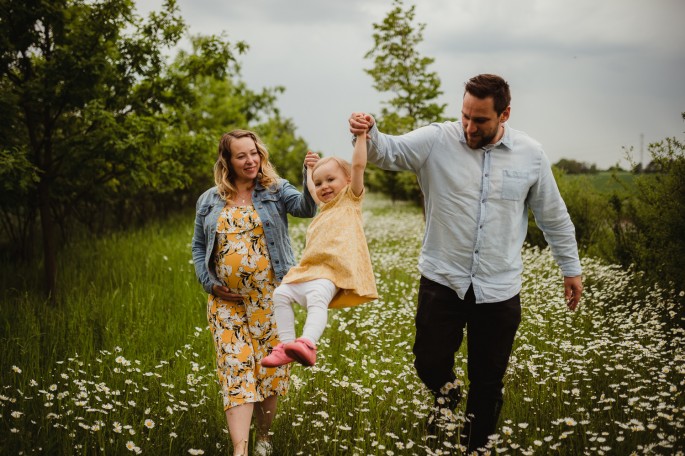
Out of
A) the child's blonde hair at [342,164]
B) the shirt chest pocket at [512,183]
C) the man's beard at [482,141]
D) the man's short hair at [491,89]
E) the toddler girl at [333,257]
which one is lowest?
the toddler girl at [333,257]

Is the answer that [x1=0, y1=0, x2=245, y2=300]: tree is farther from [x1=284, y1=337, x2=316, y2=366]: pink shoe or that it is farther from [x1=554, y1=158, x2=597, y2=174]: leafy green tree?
[x1=554, y1=158, x2=597, y2=174]: leafy green tree

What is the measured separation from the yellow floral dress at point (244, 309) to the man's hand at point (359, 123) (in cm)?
96

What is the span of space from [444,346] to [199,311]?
13.0 feet

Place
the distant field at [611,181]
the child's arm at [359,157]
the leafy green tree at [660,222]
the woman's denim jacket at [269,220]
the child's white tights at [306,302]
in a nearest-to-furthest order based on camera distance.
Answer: the child's white tights at [306,302], the child's arm at [359,157], the woman's denim jacket at [269,220], the leafy green tree at [660,222], the distant field at [611,181]

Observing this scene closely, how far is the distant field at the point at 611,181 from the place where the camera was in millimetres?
8414

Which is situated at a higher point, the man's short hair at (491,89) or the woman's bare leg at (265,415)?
the man's short hair at (491,89)

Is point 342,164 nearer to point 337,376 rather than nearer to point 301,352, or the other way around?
point 301,352

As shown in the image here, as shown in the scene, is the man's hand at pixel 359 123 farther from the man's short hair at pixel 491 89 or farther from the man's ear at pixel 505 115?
the man's ear at pixel 505 115

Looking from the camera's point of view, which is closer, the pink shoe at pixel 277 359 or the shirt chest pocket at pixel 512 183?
the pink shoe at pixel 277 359

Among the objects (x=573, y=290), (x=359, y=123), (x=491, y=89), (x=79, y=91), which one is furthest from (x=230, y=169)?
(x=79, y=91)

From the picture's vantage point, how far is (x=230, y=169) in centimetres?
391

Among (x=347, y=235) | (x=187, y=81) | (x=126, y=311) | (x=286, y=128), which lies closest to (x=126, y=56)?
(x=187, y=81)

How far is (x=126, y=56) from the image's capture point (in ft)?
25.5

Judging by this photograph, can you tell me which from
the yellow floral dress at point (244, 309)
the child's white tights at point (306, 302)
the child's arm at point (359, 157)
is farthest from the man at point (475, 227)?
the yellow floral dress at point (244, 309)
